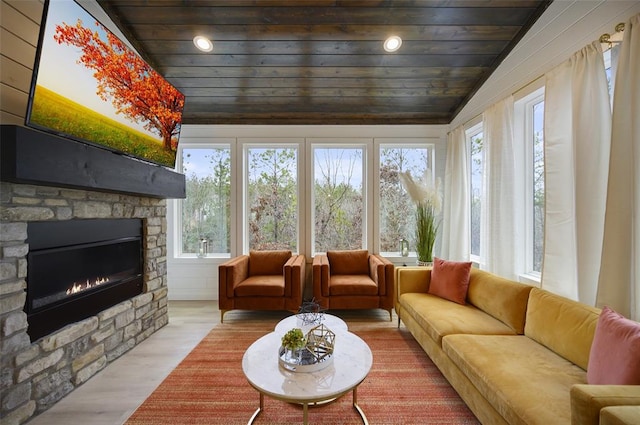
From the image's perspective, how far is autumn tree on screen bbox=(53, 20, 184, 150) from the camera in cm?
175

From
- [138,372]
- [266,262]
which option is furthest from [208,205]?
[138,372]

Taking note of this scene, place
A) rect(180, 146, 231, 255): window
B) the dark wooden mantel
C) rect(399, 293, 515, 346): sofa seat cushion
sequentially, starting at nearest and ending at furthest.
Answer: the dark wooden mantel
rect(399, 293, 515, 346): sofa seat cushion
rect(180, 146, 231, 255): window

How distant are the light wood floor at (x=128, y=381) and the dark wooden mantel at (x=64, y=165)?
4.63ft

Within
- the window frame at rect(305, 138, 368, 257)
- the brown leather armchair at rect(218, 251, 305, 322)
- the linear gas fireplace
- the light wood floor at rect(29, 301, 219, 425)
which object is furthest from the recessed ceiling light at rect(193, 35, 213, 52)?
the light wood floor at rect(29, 301, 219, 425)

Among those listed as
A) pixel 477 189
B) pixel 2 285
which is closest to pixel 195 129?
pixel 2 285

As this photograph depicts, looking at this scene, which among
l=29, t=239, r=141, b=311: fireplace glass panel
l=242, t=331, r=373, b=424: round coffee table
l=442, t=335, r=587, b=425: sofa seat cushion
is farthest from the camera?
l=29, t=239, r=141, b=311: fireplace glass panel

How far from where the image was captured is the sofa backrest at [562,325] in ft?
4.74

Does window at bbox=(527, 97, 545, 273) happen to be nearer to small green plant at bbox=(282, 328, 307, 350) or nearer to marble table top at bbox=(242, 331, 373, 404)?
marble table top at bbox=(242, 331, 373, 404)

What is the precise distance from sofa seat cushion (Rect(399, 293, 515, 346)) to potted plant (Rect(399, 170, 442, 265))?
946 millimetres

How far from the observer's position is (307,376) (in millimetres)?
1412

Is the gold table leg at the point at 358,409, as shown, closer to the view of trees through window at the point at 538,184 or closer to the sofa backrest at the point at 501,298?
the sofa backrest at the point at 501,298

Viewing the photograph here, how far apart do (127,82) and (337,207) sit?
2710mm

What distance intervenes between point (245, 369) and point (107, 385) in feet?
4.22

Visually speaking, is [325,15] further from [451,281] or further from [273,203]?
[451,281]
